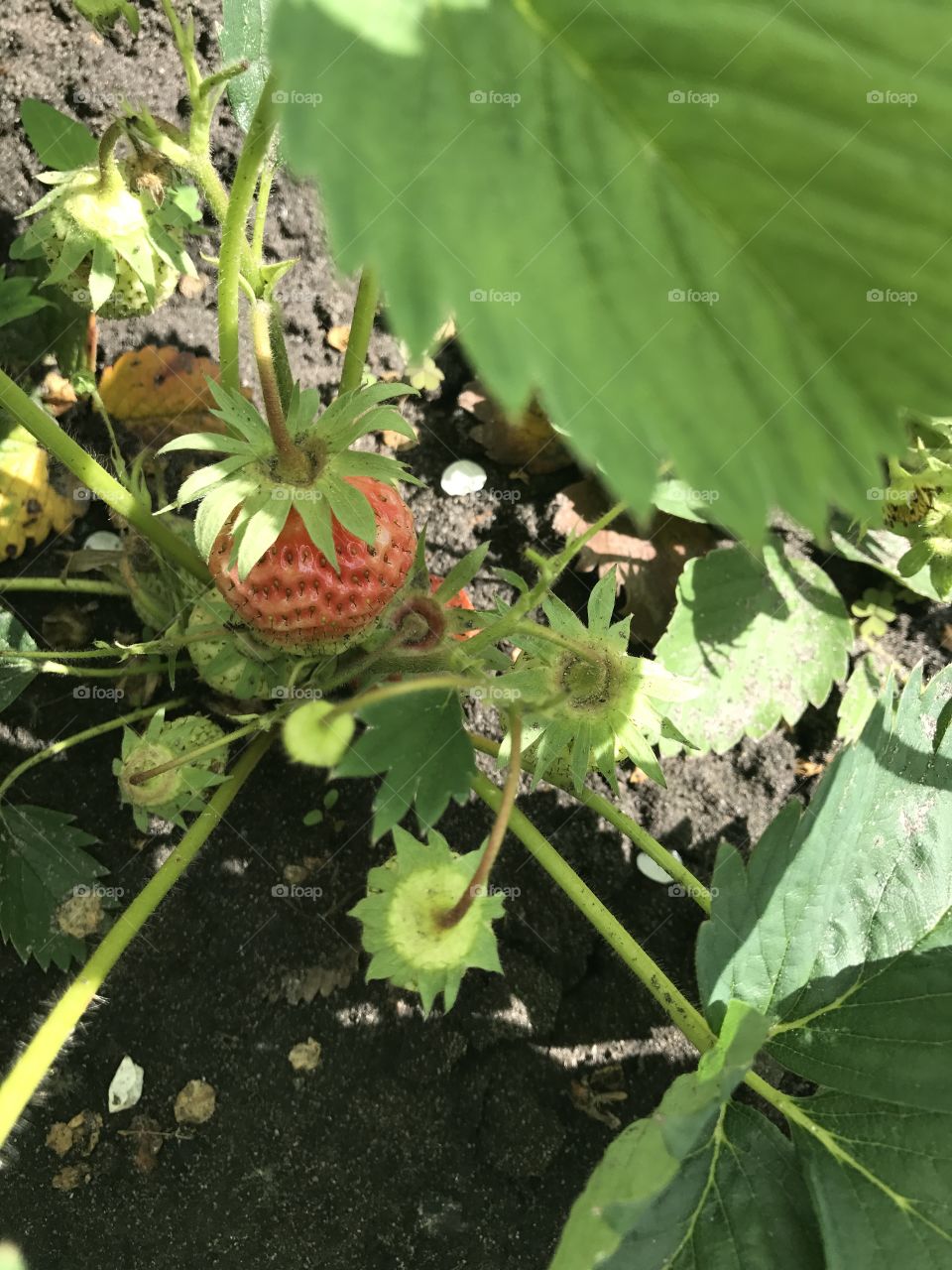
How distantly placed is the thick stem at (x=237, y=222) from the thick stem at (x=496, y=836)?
1.66 ft

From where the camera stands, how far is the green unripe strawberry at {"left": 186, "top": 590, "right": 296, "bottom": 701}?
1.31 meters

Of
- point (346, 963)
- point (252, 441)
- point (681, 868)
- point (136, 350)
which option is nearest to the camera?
point (252, 441)

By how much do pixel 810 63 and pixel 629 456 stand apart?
245mm

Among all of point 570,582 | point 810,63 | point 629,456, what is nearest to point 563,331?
point 629,456

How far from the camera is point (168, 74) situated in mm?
1754

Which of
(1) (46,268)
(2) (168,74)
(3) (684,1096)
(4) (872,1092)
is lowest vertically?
(4) (872,1092)

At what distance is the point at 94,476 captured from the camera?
45.9 inches

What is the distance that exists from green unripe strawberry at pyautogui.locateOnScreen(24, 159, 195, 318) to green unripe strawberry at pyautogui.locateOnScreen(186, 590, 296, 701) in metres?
0.42

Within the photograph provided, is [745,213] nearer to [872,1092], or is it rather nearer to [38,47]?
[872,1092]
